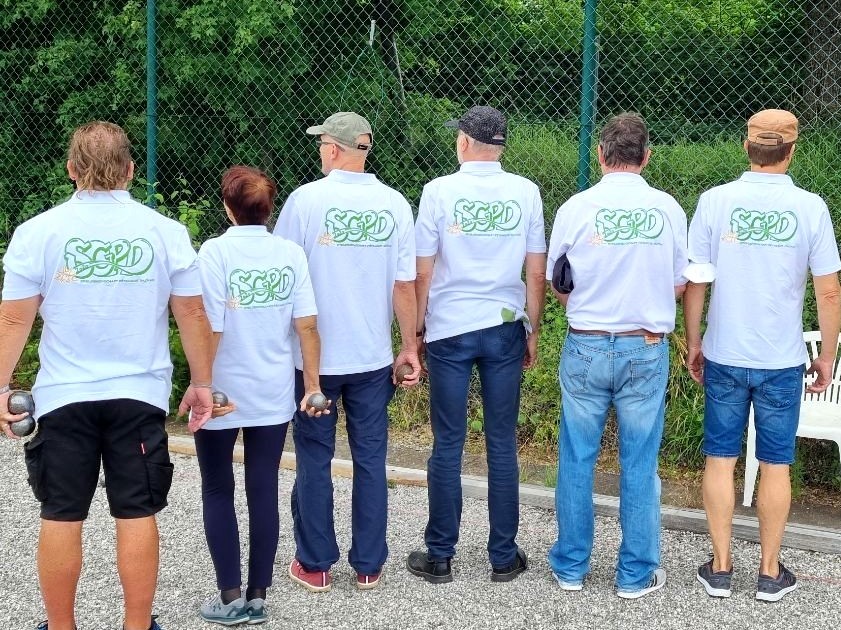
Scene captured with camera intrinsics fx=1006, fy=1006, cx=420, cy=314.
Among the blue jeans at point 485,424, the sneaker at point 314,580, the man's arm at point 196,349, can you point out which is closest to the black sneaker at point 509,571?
the blue jeans at point 485,424

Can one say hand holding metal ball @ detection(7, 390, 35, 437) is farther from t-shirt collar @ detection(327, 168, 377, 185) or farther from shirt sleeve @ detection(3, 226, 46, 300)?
t-shirt collar @ detection(327, 168, 377, 185)

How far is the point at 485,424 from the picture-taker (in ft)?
13.7

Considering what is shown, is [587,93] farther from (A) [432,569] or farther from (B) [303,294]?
(A) [432,569]

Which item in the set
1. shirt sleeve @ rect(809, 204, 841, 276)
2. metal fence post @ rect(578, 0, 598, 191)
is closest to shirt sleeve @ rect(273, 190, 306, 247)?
shirt sleeve @ rect(809, 204, 841, 276)

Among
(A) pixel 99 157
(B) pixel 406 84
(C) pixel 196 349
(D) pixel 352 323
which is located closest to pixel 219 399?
(C) pixel 196 349

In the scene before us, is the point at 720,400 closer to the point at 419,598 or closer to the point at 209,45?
the point at 419,598

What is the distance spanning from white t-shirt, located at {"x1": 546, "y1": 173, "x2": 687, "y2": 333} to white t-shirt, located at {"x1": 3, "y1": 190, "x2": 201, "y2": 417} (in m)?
1.50

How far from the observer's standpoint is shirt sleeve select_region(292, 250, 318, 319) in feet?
12.2

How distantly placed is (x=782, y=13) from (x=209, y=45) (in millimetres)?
3779

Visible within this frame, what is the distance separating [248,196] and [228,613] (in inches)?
61.4

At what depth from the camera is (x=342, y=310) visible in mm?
3973

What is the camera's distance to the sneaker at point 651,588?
402cm

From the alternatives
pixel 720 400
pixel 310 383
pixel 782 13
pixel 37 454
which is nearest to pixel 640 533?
pixel 720 400

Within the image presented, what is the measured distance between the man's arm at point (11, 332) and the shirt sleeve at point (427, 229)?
1.52m
